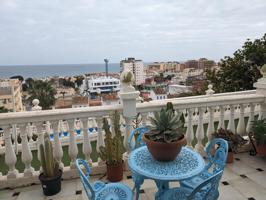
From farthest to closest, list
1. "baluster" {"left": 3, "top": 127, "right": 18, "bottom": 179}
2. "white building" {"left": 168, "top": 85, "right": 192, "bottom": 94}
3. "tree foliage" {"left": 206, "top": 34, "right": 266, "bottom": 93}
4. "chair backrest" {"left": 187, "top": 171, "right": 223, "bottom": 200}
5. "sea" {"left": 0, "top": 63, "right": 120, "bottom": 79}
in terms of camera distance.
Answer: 1. "sea" {"left": 0, "top": 63, "right": 120, "bottom": 79}
2. "white building" {"left": 168, "top": 85, "right": 192, "bottom": 94}
3. "tree foliage" {"left": 206, "top": 34, "right": 266, "bottom": 93}
4. "baluster" {"left": 3, "top": 127, "right": 18, "bottom": 179}
5. "chair backrest" {"left": 187, "top": 171, "right": 223, "bottom": 200}

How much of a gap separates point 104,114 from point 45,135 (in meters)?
0.78

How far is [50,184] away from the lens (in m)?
2.52

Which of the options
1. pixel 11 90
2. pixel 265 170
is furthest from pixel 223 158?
pixel 11 90

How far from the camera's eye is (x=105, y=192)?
1854mm

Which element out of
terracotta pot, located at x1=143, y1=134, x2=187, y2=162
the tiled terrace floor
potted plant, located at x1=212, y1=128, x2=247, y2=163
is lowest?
the tiled terrace floor

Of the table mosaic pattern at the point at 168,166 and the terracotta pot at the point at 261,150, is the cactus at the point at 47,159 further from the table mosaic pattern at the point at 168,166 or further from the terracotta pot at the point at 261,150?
the terracotta pot at the point at 261,150

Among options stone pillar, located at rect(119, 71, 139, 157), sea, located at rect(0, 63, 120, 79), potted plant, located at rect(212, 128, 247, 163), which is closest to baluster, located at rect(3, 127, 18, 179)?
stone pillar, located at rect(119, 71, 139, 157)

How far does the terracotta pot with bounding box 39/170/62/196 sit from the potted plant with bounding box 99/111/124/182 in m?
0.64

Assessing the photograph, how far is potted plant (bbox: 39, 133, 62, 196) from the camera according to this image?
249cm

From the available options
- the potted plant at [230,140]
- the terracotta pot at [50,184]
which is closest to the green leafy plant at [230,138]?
the potted plant at [230,140]

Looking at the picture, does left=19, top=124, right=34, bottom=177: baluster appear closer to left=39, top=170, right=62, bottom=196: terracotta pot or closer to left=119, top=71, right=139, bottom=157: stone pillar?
left=39, top=170, right=62, bottom=196: terracotta pot

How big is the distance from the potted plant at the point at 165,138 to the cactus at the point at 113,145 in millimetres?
981

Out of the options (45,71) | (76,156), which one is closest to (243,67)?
(76,156)

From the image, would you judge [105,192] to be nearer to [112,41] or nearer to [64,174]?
[64,174]
